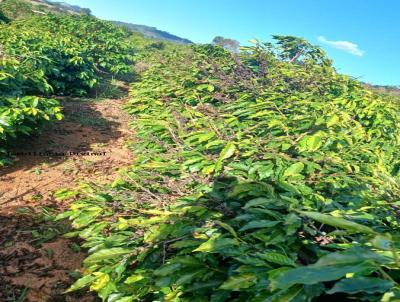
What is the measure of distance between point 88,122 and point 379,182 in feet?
21.7

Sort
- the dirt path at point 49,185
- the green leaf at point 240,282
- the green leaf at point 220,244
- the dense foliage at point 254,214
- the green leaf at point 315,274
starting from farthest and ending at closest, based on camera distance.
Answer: the dirt path at point 49,185 < the green leaf at point 220,244 < the green leaf at point 240,282 < the dense foliage at point 254,214 < the green leaf at point 315,274

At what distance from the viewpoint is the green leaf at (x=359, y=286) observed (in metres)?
0.93

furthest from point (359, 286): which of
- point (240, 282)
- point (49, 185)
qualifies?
point (49, 185)

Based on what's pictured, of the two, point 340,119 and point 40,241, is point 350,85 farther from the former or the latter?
point 40,241

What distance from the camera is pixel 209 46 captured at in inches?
497

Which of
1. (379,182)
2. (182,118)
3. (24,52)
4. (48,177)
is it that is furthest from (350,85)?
(24,52)

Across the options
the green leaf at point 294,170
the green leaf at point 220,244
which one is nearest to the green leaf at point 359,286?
the green leaf at point 220,244

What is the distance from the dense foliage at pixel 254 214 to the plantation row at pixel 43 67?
2.01m

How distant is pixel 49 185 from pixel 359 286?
502 cm

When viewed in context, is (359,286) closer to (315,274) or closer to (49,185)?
(315,274)

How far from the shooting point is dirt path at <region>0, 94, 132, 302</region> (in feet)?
11.5

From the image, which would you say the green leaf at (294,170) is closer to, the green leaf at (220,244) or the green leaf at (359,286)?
the green leaf at (220,244)

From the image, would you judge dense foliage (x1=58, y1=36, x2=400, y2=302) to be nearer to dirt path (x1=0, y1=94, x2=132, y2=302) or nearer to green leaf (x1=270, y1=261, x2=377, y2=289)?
green leaf (x1=270, y1=261, x2=377, y2=289)

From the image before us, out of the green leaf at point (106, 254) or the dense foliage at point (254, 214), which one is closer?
the dense foliage at point (254, 214)
